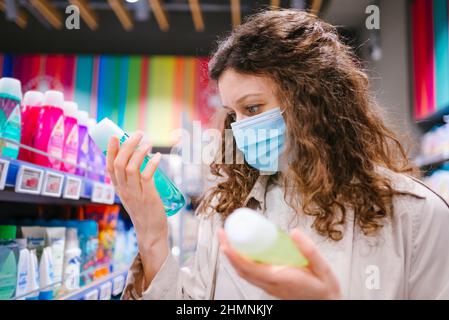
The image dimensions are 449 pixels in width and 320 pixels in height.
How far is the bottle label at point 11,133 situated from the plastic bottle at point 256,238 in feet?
2.28

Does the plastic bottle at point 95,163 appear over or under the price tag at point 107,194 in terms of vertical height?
over

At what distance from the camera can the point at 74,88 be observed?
133cm

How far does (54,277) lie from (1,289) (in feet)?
1.00

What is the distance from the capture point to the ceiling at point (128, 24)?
115 cm

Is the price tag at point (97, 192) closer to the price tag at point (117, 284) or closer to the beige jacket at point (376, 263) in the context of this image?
the price tag at point (117, 284)

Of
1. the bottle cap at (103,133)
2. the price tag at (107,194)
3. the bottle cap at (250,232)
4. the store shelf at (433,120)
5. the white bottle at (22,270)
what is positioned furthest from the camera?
the store shelf at (433,120)

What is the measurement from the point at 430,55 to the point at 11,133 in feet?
6.63

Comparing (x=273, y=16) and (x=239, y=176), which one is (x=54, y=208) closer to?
(x=239, y=176)

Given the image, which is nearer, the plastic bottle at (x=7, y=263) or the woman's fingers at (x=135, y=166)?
the woman's fingers at (x=135, y=166)

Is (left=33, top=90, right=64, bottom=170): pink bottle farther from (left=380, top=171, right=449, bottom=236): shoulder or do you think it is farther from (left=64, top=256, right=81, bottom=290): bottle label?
(left=380, top=171, right=449, bottom=236): shoulder

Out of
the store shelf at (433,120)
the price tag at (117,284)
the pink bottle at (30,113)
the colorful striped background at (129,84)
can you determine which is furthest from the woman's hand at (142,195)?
the store shelf at (433,120)

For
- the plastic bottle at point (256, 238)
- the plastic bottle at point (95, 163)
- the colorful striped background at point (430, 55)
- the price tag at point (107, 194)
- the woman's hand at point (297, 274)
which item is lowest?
the woman's hand at point (297, 274)

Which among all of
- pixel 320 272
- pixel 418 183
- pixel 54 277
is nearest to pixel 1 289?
pixel 54 277

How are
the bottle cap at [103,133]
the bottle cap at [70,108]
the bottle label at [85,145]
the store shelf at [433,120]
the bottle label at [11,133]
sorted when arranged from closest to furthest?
the bottle cap at [103,133]
the bottle label at [11,133]
the bottle cap at [70,108]
the bottle label at [85,145]
the store shelf at [433,120]
